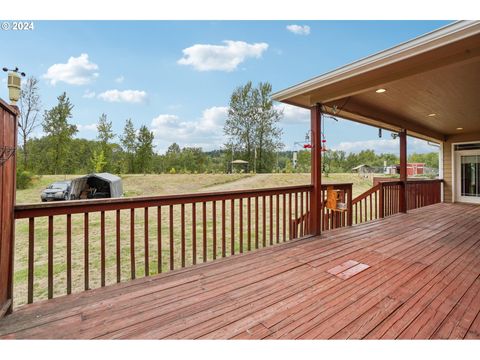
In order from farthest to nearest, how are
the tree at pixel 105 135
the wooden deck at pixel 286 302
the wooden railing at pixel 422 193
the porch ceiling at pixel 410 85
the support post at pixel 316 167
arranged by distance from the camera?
1. the tree at pixel 105 135
2. the wooden railing at pixel 422 193
3. the support post at pixel 316 167
4. the porch ceiling at pixel 410 85
5. the wooden deck at pixel 286 302

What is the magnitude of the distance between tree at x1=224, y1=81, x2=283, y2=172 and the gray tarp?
13640 mm

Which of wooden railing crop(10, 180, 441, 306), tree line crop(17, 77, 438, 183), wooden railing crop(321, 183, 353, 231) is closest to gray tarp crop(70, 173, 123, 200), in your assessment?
wooden railing crop(10, 180, 441, 306)

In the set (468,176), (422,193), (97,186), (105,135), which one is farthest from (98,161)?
(468,176)

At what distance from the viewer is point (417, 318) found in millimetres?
1723

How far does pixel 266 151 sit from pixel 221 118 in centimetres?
574

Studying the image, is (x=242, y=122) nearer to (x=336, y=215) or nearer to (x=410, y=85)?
(x=336, y=215)

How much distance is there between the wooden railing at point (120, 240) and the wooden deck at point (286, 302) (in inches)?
11.6

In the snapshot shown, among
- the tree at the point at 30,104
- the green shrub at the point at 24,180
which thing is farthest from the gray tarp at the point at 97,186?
the tree at the point at 30,104

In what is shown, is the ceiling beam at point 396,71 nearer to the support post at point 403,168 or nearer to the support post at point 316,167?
the support post at point 316,167

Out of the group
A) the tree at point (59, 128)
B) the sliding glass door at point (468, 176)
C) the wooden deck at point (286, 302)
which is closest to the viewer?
the wooden deck at point (286, 302)

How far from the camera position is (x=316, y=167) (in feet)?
13.3

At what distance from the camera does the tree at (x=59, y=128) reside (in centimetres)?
1562

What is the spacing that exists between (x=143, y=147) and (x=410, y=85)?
21939 millimetres
